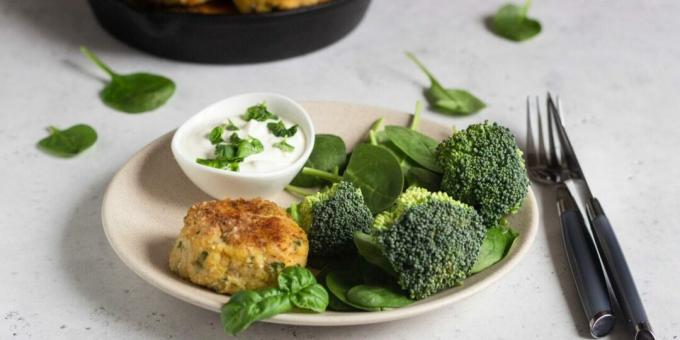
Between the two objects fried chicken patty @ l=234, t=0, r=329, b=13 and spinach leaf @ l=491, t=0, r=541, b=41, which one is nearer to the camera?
fried chicken patty @ l=234, t=0, r=329, b=13

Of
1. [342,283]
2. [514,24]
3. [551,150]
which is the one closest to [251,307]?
[342,283]

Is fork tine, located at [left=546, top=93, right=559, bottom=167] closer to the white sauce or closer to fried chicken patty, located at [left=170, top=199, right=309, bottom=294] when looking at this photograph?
the white sauce

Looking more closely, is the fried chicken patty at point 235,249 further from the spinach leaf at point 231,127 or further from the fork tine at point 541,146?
the fork tine at point 541,146

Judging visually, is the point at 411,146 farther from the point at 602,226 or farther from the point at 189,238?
the point at 189,238

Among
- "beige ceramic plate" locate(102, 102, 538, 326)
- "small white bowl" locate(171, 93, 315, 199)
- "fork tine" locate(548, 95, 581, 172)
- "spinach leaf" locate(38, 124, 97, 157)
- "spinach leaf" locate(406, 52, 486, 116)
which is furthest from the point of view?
"spinach leaf" locate(406, 52, 486, 116)

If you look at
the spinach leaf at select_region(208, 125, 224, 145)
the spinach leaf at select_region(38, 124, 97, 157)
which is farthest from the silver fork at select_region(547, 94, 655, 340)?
the spinach leaf at select_region(38, 124, 97, 157)

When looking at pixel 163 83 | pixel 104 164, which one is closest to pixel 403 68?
pixel 163 83
